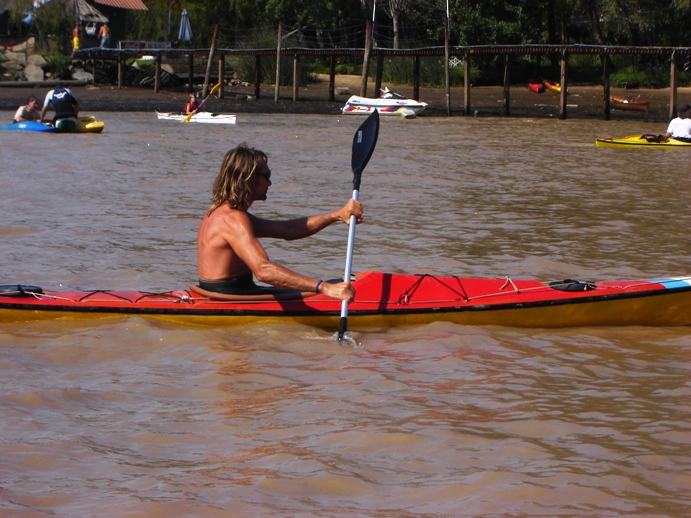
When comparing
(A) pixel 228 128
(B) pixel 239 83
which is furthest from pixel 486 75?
(A) pixel 228 128

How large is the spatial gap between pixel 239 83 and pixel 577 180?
79.7 ft

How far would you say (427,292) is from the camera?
596 centimetres

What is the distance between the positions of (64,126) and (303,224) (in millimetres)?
13527

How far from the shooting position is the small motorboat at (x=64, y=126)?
18359 millimetres

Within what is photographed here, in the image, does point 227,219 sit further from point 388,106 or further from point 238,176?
point 388,106

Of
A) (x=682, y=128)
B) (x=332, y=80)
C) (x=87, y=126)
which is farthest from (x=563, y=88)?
(x=87, y=126)

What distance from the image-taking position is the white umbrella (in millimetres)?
36312

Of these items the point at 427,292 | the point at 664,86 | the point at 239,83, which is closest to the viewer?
the point at 427,292

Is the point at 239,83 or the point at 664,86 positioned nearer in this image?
the point at 664,86

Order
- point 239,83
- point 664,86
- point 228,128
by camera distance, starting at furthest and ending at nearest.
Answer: point 239,83 → point 664,86 → point 228,128

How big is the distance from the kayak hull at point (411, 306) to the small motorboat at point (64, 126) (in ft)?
42.7

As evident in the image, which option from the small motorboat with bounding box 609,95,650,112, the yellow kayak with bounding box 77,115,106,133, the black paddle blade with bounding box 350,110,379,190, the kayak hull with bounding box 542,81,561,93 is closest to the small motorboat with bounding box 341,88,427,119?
the small motorboat with bounding box 609,95,650,112

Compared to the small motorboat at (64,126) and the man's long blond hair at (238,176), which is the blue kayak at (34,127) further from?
the man's long blond hair at (238,176)

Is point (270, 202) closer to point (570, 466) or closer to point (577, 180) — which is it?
point (577, 180)
